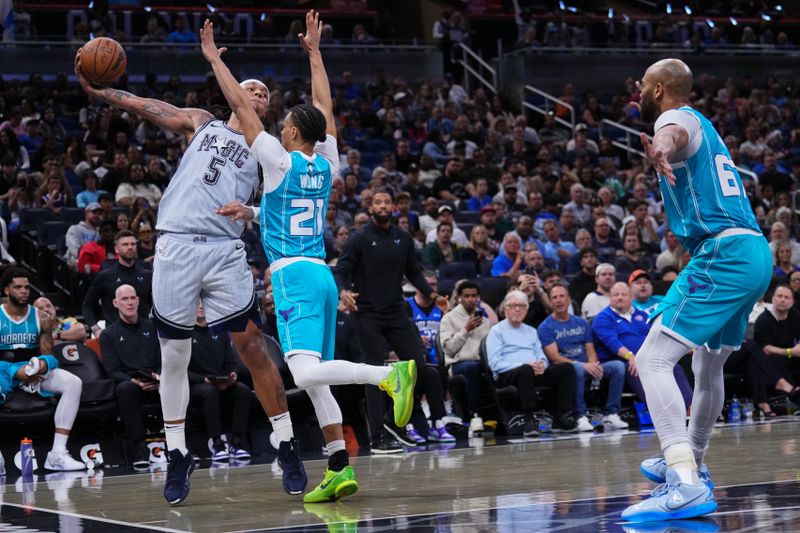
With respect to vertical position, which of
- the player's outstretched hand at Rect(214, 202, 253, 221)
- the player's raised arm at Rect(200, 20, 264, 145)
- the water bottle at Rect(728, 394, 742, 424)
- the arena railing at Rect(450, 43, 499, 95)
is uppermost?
the arena railing at Rect(450, 43, 499, 95)

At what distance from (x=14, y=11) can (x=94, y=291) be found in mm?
12243

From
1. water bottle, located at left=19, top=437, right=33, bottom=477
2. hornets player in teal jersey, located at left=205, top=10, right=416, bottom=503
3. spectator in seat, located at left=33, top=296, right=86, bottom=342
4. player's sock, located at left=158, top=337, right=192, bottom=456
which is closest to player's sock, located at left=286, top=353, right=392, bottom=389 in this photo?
hornets player in teal jersey, located at left=205, top=10, right=416, bottom=503

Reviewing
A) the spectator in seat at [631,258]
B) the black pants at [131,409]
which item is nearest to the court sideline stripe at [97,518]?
the black pants at [131,409]

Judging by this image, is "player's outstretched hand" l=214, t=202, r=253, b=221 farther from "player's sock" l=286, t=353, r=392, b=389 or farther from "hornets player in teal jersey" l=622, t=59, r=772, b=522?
"hornets player in teal jersey" l=622, t=59, r=772, b=522

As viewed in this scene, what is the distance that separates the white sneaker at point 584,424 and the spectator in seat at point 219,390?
10.2 ft

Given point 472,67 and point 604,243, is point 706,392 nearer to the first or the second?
point 604,243

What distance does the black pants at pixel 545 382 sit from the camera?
11.2 metres

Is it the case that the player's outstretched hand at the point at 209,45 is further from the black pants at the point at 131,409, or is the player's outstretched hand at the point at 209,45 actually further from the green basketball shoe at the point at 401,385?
the black pants at the point at 131,409

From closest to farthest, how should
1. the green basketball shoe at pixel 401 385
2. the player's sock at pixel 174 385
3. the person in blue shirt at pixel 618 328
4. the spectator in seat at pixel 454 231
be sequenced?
the green basketball shoe at pixel 401 385 → the player's sock at pixel 174 385 → the person in blue shirt at pixel 618 328 → the spectator in seat at pixel 454 231

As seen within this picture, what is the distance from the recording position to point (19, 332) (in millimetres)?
9812

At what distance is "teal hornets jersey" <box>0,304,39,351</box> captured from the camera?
976cm

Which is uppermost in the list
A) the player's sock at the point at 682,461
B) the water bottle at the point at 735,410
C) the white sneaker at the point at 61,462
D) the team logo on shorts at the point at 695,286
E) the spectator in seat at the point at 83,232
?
the spectator in seat at the point at 83,232

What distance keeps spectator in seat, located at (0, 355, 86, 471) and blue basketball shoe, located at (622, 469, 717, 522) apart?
5471 mm

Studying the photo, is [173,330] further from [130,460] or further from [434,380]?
[434,380]
